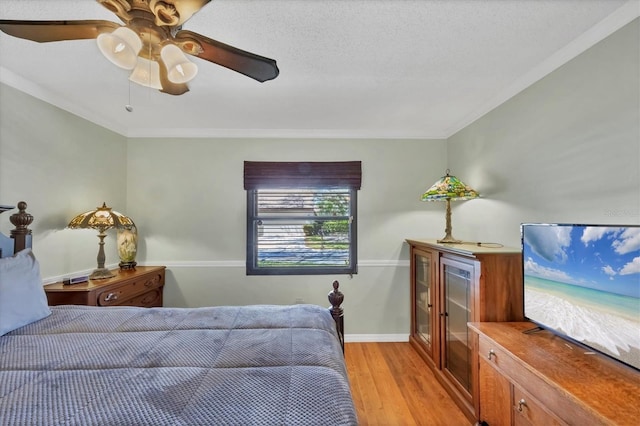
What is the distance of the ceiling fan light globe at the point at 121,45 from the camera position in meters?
1.04

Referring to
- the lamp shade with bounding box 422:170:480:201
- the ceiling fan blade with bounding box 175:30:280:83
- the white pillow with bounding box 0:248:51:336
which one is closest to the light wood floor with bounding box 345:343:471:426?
the lamp shade with bounding box 422:170:480:201

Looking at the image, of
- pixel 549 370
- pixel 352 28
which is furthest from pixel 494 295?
pixel 352 28

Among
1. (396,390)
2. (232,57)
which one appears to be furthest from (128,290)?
(396,390)

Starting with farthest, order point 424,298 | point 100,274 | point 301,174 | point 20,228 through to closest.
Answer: point 301,174 → point 424,298 → point 100,274 → point 20,228

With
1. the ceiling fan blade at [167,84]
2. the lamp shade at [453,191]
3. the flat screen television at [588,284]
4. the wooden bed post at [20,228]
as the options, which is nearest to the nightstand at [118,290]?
the wooden bed post at [20,228]

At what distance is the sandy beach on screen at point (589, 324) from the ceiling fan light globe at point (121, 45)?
2.21m

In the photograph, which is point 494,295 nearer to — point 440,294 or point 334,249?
point 440,294

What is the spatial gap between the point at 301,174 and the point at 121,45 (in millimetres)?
2091

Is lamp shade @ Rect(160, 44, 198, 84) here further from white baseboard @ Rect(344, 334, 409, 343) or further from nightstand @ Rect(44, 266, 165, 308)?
white baseboard @ Rect(344, 334, 409, 343)

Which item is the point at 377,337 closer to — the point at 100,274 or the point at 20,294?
the point at 100,274

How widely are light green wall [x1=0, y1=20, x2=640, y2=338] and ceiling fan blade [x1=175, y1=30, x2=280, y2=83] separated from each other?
1697 mm

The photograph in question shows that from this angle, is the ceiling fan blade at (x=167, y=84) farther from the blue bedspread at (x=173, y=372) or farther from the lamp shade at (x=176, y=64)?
the blue bedspread at (x=173, y=372)

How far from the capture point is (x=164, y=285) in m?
3.05

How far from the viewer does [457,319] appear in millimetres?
2176
